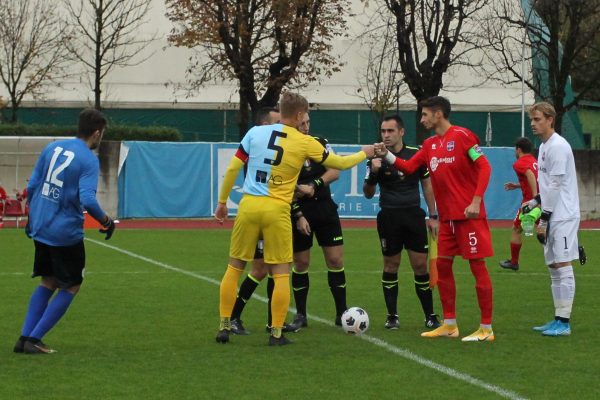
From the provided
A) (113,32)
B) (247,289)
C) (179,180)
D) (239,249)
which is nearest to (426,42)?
(179,180)

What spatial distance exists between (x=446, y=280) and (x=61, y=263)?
3358mm

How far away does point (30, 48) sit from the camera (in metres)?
41.6

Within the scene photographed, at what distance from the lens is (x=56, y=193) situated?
8.65 m

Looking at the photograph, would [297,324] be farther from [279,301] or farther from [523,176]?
[523,176]

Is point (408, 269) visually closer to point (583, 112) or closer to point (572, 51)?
point (572, 51)

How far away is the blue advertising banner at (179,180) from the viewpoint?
29.2 m

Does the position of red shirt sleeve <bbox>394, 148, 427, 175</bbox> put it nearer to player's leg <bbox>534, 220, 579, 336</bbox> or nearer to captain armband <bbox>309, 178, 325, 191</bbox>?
captain armband <bbox>309, 178, 325, 191</bbox>

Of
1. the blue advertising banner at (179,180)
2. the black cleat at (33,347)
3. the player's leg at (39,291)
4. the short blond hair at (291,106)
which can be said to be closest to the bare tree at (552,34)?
the blue advertising banner at (179,180)

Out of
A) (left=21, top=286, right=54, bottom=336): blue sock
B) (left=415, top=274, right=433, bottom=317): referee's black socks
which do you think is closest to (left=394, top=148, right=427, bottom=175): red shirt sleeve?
(left=415, top=274, right=433, bottom=317): referee's black socks

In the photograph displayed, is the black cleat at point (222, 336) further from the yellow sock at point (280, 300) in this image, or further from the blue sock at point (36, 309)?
the blue sock at point (36, 309)

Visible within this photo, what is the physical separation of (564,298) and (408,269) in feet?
23.4

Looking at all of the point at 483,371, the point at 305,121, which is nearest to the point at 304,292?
the point at 305,121

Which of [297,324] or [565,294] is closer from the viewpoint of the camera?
[565,294]

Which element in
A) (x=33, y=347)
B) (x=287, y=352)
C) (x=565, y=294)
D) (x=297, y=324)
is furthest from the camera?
(x=297, y=324)
